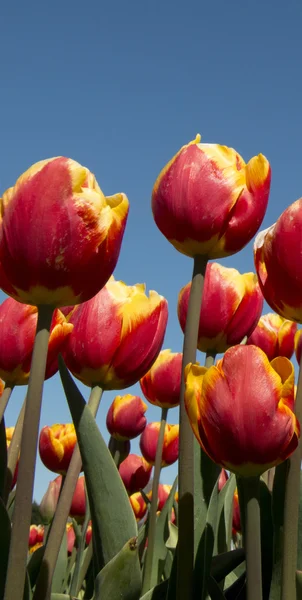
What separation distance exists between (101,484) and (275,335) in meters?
1.18

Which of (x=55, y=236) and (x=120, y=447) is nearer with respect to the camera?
(x=55, y=236)

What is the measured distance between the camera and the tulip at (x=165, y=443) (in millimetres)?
2713

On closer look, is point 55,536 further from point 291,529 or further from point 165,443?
point 165,443

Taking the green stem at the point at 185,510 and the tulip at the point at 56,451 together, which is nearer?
the green stem at the point at 185,510

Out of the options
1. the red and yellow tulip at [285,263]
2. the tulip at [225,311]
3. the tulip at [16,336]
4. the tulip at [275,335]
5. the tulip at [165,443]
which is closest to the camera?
the red and yellow tulip at [285,263]

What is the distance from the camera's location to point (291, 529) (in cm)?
83

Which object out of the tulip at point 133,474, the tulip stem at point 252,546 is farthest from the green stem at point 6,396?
the tulip at point 133,474

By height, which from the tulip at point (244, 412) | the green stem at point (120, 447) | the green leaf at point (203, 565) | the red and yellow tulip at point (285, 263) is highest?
the red and yellow tulip at point (285, 263)

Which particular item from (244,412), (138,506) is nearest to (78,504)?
(138,506)

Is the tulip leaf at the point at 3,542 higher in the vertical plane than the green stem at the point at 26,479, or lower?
lower

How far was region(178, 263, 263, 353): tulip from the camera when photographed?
141 centimetres

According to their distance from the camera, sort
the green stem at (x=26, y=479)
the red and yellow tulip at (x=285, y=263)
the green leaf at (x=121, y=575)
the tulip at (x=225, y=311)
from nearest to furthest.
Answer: the green stem at (x=26, y=479) < the green leaf at (x=121, y=575) < the red and yellow tulip at (x=285, y=263) < the tulip at (x=225, y=311)

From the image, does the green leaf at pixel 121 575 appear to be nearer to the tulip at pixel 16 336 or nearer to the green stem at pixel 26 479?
the green stem at pixel 26 479

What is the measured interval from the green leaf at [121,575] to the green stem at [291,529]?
184 mm
